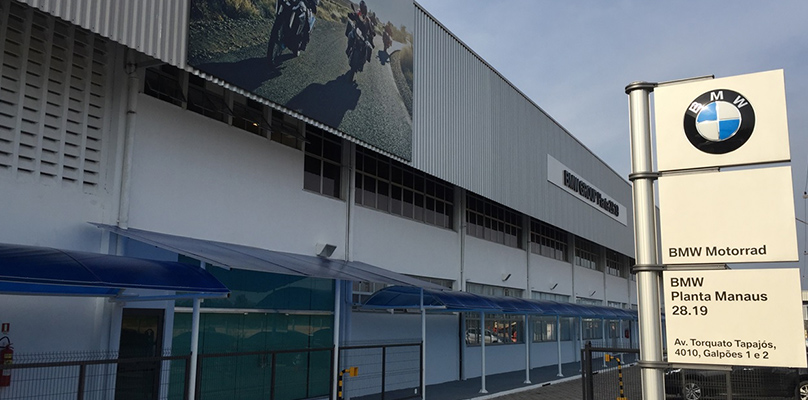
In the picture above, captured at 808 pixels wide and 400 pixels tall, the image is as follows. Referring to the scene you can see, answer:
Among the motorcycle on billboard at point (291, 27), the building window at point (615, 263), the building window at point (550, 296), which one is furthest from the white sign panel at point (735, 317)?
the building window at point (615, 263)

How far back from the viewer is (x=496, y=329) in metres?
26.4

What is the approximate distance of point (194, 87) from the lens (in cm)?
1361

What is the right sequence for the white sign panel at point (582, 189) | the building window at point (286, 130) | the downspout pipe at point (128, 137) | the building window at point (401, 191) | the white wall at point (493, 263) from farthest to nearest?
the white sign panel at point (582, 189) < the white wall at point (493, 263) < the building window at point (401, 191) < the building window at point (286, 130) < the downspout pipe at point (128, 137)

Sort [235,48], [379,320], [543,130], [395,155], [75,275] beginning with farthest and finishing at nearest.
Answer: [543,130] < [379,320] < [395,155] < [235,48] < [75,275]

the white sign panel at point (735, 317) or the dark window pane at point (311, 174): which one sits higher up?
the dark window pane at point (311, 174)

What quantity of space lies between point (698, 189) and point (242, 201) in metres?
11.2

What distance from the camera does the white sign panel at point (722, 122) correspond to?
14.2 feet

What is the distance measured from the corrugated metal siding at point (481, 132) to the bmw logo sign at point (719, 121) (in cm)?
1366

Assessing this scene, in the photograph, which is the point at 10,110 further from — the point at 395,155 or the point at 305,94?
the point at 395,155

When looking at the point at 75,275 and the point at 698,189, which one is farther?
the point at 75,275

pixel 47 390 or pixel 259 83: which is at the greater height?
pixel 259 83

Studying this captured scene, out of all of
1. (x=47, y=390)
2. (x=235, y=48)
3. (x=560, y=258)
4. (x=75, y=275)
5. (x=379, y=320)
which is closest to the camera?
(x=75, y=275)

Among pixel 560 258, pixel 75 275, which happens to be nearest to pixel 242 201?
pixel 75 275

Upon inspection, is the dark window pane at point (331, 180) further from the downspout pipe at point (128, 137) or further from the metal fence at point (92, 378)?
the metal fence at point (92, 378)
